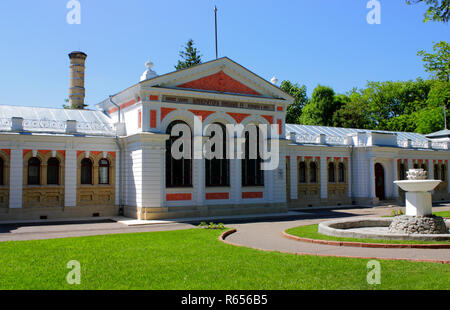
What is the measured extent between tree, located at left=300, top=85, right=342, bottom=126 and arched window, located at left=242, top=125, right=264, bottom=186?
116 ft

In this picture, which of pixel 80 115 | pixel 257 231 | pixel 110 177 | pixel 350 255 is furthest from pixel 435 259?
pixel 80 115

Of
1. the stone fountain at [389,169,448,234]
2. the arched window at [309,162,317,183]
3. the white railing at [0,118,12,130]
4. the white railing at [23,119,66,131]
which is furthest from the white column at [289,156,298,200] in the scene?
the white railing at [0,118,12,130]

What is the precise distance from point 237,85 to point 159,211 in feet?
30.3

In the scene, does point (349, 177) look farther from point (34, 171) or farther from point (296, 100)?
point (296, 100)

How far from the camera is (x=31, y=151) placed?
22250 mm

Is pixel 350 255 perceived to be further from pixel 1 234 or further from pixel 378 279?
pixel 1 234

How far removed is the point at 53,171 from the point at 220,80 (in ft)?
36.3

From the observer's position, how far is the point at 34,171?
2250 centimetres

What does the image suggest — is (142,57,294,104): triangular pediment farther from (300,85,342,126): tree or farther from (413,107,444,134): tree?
(413,107,444,134): tree

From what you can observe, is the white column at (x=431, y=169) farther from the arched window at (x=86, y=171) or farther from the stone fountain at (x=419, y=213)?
the arched window at (x=86, y=171)

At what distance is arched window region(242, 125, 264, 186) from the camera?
84.2 feet

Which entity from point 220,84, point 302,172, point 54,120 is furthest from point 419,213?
point 54,120

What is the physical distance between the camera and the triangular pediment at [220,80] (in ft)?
77.2

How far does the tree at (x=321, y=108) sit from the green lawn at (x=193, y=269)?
49.8 metres
